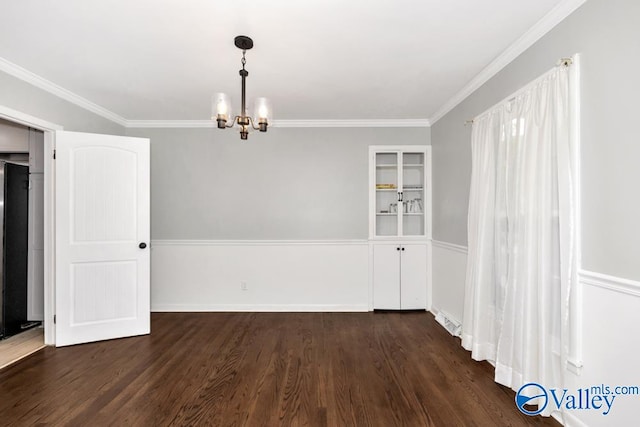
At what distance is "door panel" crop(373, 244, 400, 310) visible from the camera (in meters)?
4.36

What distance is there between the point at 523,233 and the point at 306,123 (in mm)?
2989

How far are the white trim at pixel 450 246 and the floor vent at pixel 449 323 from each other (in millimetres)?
809

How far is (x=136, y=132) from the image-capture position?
4.41 metres

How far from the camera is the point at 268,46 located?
2.43 meters

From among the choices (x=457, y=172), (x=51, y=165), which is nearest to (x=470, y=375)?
(x=457, y=172)

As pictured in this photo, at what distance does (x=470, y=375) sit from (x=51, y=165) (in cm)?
445

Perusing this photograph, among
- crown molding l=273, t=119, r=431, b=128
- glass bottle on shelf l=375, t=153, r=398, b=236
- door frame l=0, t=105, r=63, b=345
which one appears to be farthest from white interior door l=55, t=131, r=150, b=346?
glass bottle on shelf l=375, t=153, r=398, b=236

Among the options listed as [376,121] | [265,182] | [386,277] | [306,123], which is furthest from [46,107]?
[386,277]

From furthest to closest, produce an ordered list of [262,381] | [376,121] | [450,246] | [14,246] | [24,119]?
[376,121] < [450,246] < [14,246] < [24,119] < [262,381]

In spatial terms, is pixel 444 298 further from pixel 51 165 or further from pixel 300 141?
pixel 51 165

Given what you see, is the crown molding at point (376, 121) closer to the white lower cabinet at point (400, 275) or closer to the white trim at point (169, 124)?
the white trim at point (169, 124)

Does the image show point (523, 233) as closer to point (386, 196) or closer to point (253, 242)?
point (386, 196)

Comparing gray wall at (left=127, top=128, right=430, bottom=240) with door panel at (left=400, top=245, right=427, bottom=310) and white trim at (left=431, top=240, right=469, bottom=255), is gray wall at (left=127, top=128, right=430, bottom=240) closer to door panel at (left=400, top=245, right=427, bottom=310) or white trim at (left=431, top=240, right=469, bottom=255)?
door panel at (left=400, top=245, right=427, bottom=310)

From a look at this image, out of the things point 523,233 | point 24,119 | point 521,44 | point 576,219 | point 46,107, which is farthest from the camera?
point 46,107
